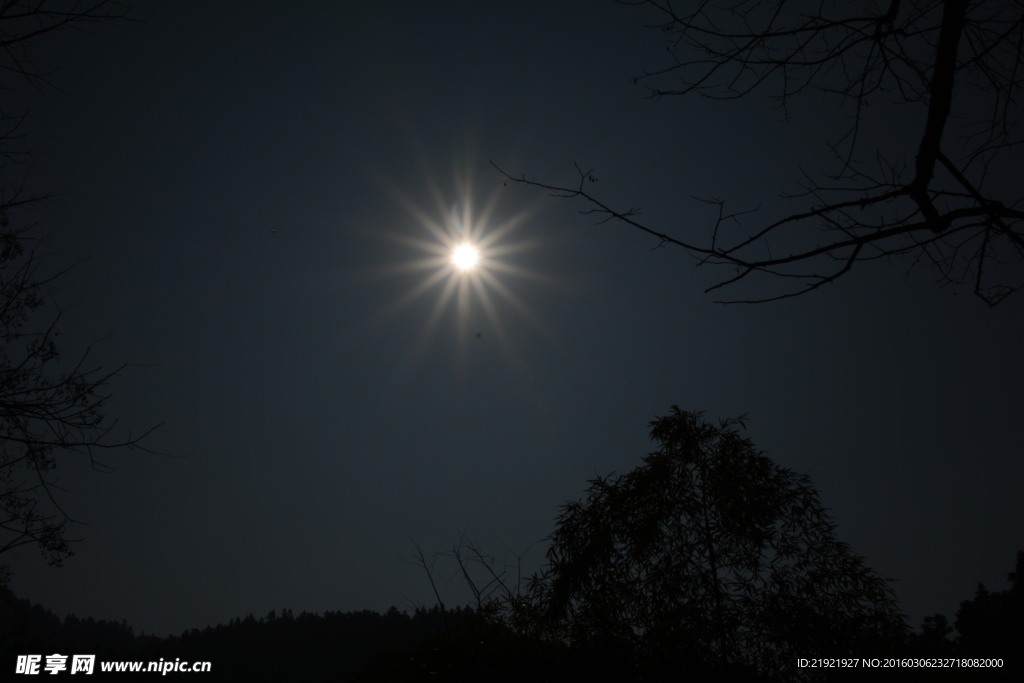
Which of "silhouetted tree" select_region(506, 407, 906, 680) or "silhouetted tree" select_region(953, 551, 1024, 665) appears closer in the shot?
"silhouetted tree" select_region(506, 407, 906, 680)

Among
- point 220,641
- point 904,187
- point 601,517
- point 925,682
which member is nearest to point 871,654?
point 925,682

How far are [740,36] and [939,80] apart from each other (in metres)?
0.74

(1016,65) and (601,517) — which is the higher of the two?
(1016,65)

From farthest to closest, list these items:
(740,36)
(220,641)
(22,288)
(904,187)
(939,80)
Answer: (220,641) < (22,288) < (740,36) < (904,187) < (939,80)

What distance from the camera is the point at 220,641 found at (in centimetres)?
4506

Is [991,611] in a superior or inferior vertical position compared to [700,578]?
inferior

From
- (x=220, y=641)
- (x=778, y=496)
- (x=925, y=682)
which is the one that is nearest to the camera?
(x=925, y=682)

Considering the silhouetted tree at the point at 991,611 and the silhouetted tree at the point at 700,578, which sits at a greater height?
the silhouetted tree at the point at 700,578

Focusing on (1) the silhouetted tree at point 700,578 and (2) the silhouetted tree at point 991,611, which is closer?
(1) the silhouetted tree at point 700,578

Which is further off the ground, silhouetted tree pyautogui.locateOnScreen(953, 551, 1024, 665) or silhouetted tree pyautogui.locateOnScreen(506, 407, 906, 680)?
silhouetted tree pyautogui.locateOnScreen(506, 407, 906, 680)

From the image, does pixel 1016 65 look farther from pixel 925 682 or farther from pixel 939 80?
pixel 925 682

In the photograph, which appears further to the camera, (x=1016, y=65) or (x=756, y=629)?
(x=756, y=629)

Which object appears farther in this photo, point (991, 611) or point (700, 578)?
point (991, 611)

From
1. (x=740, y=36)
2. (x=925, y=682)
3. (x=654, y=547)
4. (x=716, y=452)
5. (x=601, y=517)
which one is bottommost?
(x=925, y=682)
